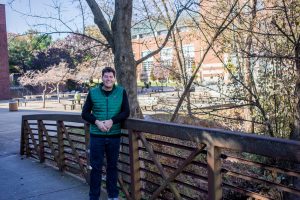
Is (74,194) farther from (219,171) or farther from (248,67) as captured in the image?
(248,67)

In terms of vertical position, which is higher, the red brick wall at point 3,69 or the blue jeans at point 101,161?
the red brick wall at point 3,69

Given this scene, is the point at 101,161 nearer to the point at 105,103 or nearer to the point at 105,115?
the point at 105,115

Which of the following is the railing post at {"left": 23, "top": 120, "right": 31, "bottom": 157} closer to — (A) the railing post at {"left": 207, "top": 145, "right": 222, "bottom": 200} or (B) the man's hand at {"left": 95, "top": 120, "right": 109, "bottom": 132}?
(B) the man's hand at {"left": 95, "top": 120, "right": 109, "bottom": 132}

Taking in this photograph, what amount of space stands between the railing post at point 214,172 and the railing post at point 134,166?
4.56ft

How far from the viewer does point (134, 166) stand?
15.4 feet

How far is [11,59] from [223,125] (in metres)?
46.7

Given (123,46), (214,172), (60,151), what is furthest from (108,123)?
(60,151)

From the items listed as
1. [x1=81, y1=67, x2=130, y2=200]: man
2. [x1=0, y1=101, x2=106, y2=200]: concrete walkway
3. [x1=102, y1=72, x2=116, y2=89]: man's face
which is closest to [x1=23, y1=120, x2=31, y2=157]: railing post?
[x1=0, y1=101, x2=106, y2=200]: concrete walkway

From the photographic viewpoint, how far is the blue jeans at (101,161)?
4.57m

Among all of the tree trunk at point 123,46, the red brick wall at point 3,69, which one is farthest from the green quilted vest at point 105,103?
the red brick wall at point 3,69

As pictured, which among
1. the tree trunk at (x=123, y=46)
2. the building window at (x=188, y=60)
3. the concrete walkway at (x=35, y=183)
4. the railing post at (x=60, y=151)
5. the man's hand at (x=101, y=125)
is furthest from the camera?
the building window at (x=188, y=60)

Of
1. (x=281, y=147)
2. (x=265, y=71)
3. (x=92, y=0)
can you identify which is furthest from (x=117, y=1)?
(x=281, y=147)

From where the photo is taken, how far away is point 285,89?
25.9 ft

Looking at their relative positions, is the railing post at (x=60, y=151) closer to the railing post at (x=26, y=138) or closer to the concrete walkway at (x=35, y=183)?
the concrete walkway at (x=35, y=183)
